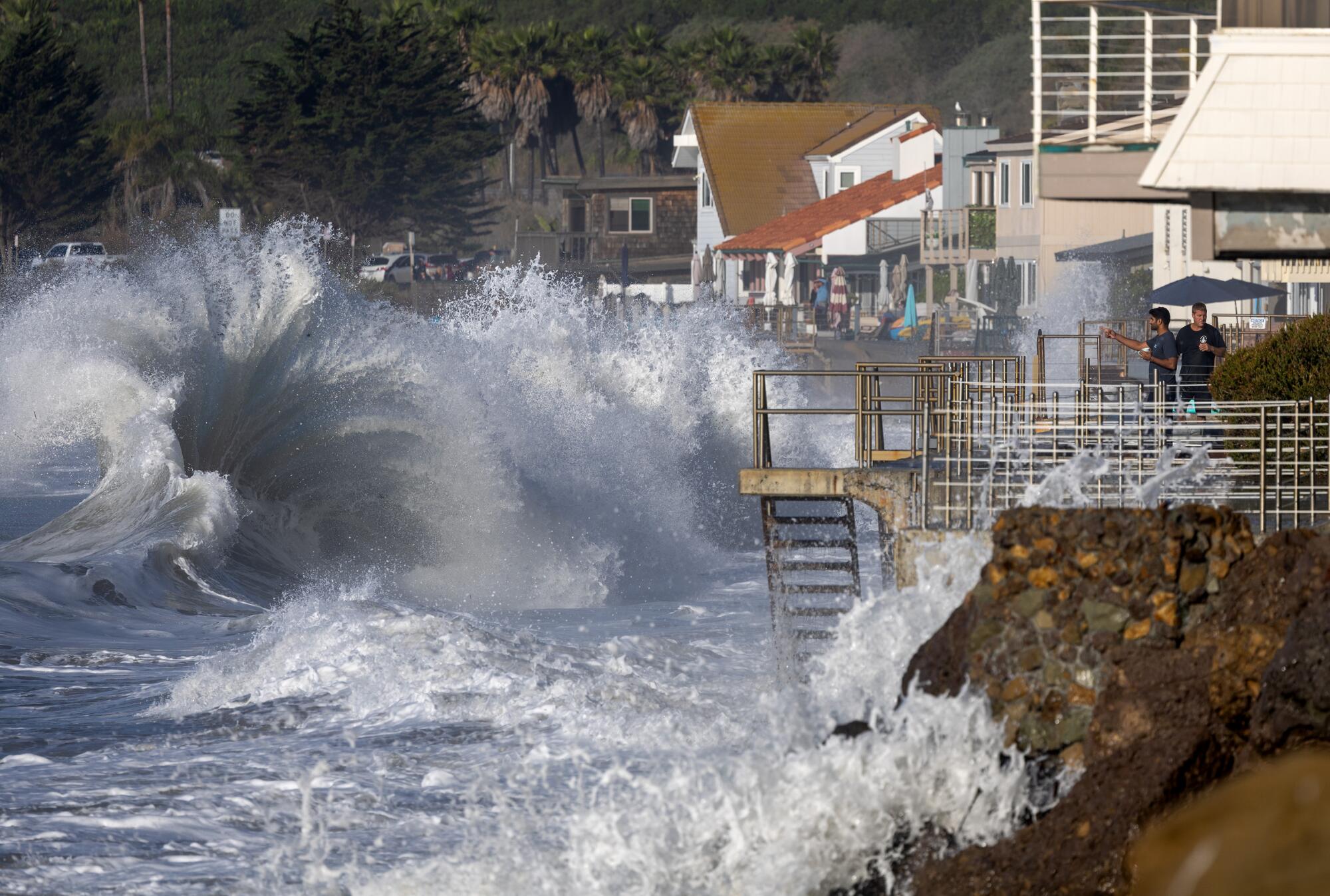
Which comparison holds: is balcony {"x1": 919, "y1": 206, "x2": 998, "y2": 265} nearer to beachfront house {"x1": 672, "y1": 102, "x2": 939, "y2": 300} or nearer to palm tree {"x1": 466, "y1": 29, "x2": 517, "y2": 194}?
beachfront house {"x1": 672, "y1": 102, "x2": 939, "y2": 300}

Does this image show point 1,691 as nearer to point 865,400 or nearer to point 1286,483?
point 865,400

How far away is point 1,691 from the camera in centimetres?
1492

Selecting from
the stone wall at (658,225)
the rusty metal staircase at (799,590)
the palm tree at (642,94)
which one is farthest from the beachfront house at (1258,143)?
the palm tree at (642,94)

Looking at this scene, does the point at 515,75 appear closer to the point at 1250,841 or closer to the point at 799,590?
the point at 799,590

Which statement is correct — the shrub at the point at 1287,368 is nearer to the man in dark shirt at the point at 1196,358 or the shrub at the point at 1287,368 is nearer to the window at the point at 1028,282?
the man in dark shirt at the point at 1196,358

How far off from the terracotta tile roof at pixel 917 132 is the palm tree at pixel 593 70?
28.6 metres

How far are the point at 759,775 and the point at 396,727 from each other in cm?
485

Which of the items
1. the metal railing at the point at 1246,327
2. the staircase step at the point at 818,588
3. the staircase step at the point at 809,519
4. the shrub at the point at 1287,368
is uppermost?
the metal railing at the point at 1246,327

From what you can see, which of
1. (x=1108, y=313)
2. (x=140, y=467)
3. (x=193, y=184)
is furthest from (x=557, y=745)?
(x=193, y=184)

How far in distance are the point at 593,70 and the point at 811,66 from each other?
10.6m

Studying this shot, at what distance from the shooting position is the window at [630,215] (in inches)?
3287

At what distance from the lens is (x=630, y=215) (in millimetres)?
83812

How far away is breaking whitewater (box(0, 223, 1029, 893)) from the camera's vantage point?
28.3ft

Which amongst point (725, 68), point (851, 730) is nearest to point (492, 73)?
point (725, 68)
